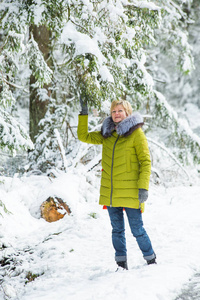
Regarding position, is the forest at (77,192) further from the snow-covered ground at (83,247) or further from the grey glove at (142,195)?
the grey glove at (142,195)

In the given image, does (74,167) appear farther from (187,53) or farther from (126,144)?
(187,53)

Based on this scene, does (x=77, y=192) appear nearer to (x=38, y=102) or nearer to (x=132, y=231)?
(x=132, y=231)

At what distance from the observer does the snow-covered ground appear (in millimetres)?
3051

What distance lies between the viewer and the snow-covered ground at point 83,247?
120 inches

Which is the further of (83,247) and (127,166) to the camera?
(83,247)

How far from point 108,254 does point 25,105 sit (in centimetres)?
1137

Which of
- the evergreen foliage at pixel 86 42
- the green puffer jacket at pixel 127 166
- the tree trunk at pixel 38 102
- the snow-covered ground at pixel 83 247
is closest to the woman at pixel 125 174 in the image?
the green puffer jacket at pixel 127 166

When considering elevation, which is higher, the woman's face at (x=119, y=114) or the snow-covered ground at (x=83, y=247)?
the woman's face at (x=119, y=114)

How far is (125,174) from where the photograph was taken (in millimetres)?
3475

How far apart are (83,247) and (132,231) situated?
1283mm

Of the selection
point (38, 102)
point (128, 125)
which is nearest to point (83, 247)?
point (128, 125)

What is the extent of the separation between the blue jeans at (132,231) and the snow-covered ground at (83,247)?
189mm

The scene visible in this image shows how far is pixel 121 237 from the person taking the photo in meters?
3.65

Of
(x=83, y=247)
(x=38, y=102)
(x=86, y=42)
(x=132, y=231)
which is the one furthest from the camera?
Result: (x=38, y=102)
